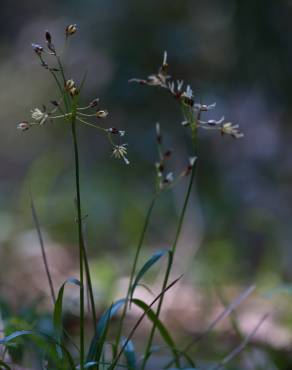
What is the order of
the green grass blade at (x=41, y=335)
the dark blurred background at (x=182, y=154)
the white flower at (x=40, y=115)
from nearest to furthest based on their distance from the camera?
the white flower at (x=40, y=115), the green grass blade at (x=41, y=335), the dark blurred background at (x=182, y=154)

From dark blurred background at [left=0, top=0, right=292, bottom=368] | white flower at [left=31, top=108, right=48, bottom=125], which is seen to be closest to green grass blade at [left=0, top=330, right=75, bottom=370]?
white flower at [left=31, top=108, right=48, bottom=125]

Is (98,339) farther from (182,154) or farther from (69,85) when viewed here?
(182,154)

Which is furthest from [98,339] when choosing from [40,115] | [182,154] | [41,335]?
[182,154]

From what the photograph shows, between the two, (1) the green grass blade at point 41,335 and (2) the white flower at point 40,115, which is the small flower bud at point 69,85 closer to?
(2) the white flower at point 40,115

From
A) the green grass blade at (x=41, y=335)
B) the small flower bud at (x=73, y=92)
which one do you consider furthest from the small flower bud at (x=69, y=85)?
the green grass blade at (x=41, y=335)

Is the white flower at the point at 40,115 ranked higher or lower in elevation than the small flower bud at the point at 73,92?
lower

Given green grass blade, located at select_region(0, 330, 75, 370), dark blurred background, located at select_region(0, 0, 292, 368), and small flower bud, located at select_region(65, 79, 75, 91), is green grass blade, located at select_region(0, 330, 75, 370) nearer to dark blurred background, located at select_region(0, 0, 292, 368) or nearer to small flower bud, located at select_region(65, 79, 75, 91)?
small flower bud, located at select_region(65, 79, 75, 91)

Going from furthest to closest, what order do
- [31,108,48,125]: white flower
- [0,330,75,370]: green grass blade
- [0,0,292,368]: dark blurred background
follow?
[0,0,292,368]: dark blurred background, [0,330,75,370]: green grass blade, [31,108,48,125]: white flower

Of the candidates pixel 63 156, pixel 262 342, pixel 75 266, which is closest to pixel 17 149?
pixel 63 156
